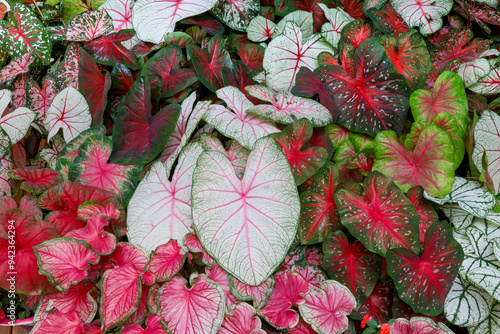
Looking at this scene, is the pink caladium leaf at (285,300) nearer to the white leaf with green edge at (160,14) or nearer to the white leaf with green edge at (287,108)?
the white leaf with green edge at (287,108)

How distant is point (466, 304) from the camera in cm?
108

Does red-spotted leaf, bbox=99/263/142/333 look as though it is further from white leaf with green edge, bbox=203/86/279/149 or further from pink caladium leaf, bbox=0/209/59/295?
white leaf with green edge, bbox=203/86/279/149

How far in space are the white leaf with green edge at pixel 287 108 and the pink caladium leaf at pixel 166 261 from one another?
53cm

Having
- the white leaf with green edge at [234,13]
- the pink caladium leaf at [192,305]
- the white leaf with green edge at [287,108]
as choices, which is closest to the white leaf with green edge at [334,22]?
the white leaf with green edge at [234,13]

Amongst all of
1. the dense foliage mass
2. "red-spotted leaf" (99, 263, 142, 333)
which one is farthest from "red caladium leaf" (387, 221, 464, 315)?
"red-spotted leaf" (99, 263, 142, 333)

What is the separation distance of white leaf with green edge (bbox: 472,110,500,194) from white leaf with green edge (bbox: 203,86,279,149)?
76 cm

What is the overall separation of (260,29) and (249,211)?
999 mm

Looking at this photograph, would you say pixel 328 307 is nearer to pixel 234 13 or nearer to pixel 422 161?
pixel 422 161

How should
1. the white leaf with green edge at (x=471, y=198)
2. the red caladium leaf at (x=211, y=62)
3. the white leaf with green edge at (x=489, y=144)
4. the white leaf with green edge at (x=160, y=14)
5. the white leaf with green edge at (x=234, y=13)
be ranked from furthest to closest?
the white leaf with green edge at (x=234, y=13), the white leaf with green edge at (x=160, y=14), the red caladium leaf at (x=211, y=62), the white leaf with green edge at (x=489, y=144), the white leaf with green edge at (x=471, y=198)

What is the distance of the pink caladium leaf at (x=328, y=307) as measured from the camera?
1022mm

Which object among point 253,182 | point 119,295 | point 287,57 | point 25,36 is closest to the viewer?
point 119,295

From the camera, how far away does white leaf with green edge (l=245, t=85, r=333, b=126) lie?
1210mm

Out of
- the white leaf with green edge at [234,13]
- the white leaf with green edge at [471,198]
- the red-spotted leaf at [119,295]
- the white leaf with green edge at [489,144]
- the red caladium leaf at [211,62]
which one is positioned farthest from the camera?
the white leaf with green edge at [234,13]

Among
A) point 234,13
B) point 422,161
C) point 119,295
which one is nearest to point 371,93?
point 422,161
